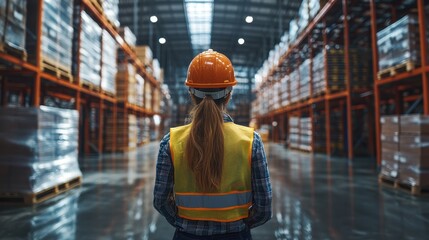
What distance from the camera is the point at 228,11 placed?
17875 mm

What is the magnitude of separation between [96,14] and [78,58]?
6.33 feet

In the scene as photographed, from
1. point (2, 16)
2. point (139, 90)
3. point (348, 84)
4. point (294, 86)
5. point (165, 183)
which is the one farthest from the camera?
point (139, 90)

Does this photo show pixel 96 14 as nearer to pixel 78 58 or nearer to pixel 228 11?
pixel 78 58

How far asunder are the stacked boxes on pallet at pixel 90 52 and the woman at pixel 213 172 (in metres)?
7.76

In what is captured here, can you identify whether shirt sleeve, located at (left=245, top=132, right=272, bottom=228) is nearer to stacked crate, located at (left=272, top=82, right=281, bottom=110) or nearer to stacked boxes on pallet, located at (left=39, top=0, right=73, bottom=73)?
stacked boxes on pallet, located at (left=39, top=0, right=73, bottom=73)

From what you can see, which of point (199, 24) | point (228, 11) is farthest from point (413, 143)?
point (199, 24)

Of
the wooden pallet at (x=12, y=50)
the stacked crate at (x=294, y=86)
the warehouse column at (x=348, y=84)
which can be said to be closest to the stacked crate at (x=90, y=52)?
the wooden pallet at (x=12, y=50)

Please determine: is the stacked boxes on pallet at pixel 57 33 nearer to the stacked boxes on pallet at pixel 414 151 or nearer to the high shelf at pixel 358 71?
the stacked boxes on pallet at pixel 414 151

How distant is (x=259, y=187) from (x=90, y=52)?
8.77 m

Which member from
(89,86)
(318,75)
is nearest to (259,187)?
(89,86)

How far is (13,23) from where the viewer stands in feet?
15.8

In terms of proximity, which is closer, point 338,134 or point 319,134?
point 338,134

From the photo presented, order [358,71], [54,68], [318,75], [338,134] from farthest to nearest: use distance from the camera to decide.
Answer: [338,134] → [318,75] → [358,71] → [54,68]

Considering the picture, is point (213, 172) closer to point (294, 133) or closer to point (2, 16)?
point (2, 16)
